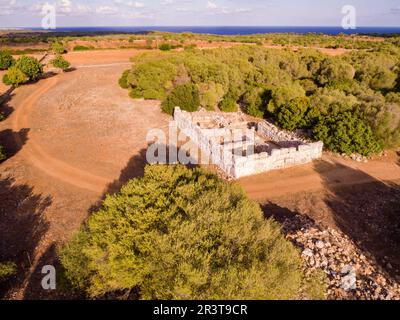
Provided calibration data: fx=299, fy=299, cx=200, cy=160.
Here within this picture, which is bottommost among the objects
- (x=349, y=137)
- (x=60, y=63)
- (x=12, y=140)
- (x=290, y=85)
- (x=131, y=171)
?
(x=131, y=171)

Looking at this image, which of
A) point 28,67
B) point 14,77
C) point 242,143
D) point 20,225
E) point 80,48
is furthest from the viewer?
point 80,48

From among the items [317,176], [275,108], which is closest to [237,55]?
[275,108]

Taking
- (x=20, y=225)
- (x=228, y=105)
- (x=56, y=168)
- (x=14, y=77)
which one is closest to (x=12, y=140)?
(x=56, y=168)

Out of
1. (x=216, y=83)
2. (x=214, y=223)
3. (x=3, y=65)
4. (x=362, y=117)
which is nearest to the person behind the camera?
(x=214, y=223)

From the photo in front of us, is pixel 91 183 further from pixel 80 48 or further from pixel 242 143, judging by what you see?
pixel 80 48

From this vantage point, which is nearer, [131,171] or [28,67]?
[131,171]
